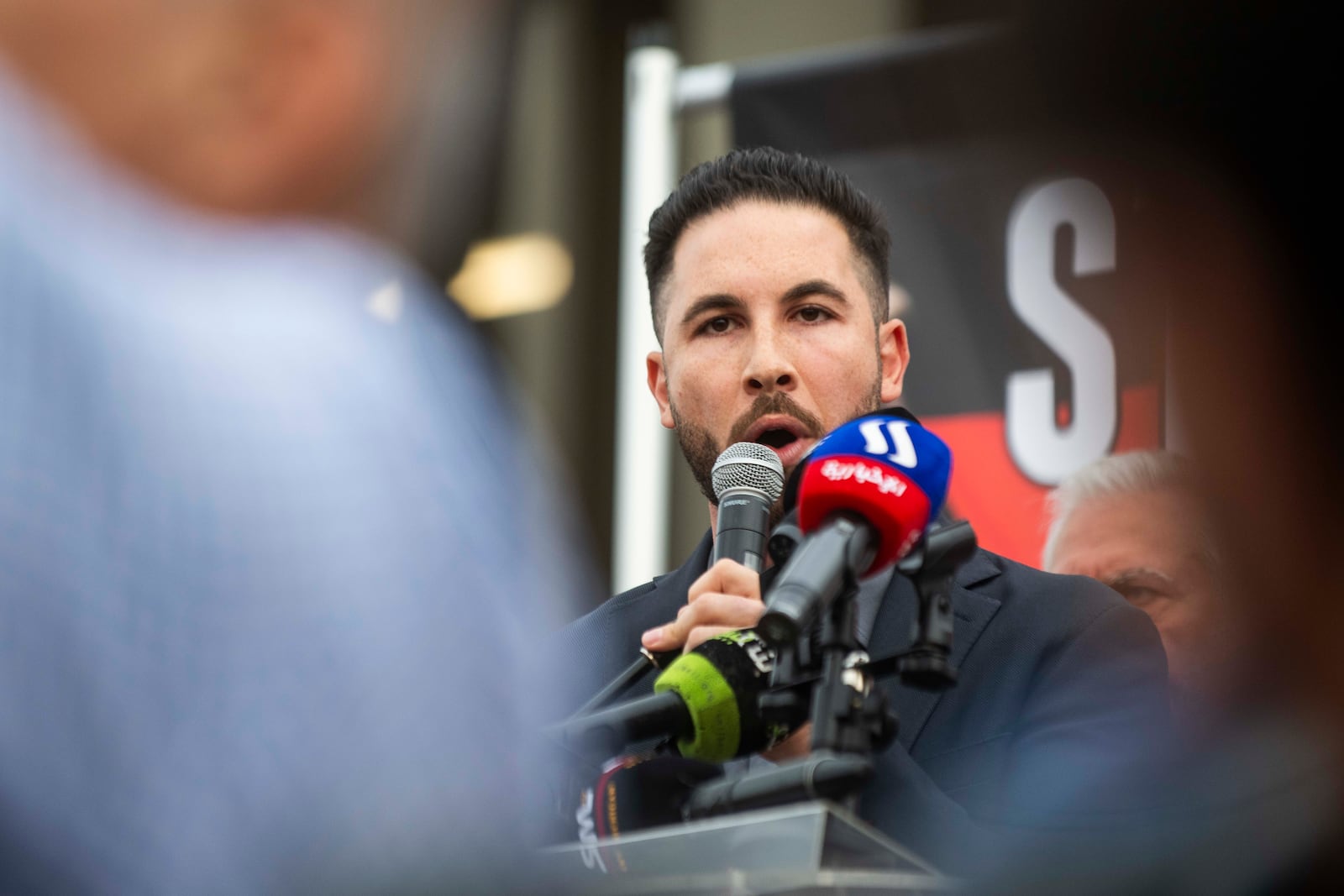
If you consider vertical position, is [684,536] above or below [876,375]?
below

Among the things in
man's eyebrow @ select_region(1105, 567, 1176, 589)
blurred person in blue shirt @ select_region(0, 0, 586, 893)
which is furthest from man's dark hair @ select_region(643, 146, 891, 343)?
blurred person in blue shirt @ select_region(0, 0, 586, 893)

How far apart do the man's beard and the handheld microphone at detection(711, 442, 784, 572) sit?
0.79 ft

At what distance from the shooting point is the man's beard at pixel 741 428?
2348 millimetres

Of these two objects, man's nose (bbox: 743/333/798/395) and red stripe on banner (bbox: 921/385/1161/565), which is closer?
man's nose (bbox: 743/333/798/395)

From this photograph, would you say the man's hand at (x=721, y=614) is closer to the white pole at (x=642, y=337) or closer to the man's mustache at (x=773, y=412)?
the man's mustache at (x=773, y=412)

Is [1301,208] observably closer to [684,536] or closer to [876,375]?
[876,375]

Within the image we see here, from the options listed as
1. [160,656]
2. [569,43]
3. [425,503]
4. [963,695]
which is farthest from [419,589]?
[569,43]

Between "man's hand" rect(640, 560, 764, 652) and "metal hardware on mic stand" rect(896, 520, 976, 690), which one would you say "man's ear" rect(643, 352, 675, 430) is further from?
"metal hardware on mic stand" rect(896, 520, 976, 690)

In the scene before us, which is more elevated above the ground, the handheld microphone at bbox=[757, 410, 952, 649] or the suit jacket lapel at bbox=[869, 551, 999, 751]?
the handheld microphone at bbox=[757, 410, 952, 649]

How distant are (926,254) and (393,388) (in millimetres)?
2471

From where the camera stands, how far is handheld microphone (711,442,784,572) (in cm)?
183

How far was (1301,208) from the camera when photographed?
131 inches

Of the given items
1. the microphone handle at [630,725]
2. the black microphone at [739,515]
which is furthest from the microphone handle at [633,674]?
the microphone handle at [630,725]

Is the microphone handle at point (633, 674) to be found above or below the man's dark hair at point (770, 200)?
below
